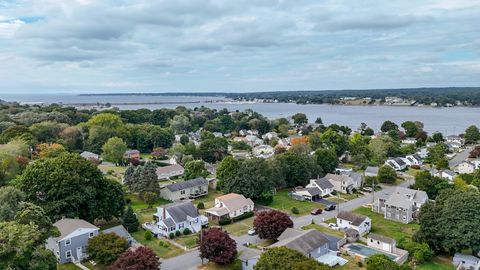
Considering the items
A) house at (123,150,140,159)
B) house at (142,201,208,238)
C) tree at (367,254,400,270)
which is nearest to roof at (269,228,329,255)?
tree at (367,254,400,270)

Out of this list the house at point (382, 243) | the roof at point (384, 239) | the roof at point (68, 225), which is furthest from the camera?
the roof at point (384, 239)

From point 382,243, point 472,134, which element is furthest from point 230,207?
point 472,134

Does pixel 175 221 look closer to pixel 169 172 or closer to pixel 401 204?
pixel 169 172

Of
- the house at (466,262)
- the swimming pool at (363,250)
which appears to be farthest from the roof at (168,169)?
the house at (466,262)

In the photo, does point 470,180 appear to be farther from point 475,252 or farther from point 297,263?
point 297,263

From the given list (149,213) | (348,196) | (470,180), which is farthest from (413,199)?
(149,213)

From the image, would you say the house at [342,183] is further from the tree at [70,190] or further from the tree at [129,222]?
the tree at [70,190]
